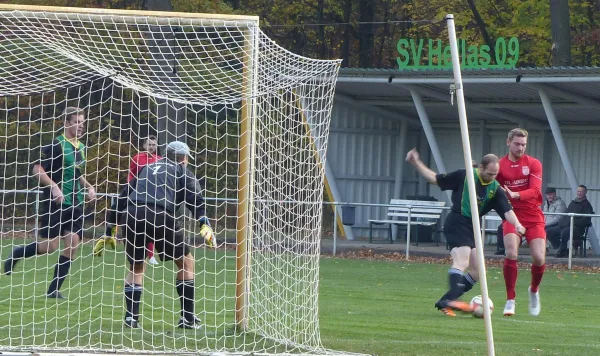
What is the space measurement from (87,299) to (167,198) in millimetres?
3156

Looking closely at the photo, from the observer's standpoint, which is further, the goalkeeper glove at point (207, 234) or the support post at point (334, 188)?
the support post at point (334, 188)

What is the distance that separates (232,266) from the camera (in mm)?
18469

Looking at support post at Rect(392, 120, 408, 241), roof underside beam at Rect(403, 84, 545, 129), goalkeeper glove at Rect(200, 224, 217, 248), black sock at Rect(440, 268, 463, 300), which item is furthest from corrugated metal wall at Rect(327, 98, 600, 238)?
goalkeeper glove at Rect(200, 224, 217, 248)

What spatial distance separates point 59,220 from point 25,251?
2.25 feet

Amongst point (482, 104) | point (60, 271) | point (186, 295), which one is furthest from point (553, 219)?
point (186, 295)

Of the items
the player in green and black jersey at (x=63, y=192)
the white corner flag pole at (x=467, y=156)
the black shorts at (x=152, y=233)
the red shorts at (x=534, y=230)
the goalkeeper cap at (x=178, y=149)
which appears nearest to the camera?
the white corner flag pole at (x=467, y=156)

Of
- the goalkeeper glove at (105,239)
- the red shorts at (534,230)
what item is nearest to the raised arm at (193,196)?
the goalkeeper glove at (105,239)

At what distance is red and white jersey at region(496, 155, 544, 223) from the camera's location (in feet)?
40.2

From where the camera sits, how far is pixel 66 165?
11.8 metres

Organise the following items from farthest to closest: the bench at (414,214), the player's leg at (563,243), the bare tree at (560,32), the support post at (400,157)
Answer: the bare tree at (560,32) → the support post at (400,157) → the bench at (414,214) → the player's leg at (563,243)

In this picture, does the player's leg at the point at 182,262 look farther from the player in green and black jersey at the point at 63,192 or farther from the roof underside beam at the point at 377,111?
the roof underside beam at the point at 377,111

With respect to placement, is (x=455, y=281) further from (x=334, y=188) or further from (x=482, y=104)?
(x=334, y=188)

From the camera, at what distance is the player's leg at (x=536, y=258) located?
12344mm

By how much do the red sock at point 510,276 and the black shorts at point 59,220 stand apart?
440cm
